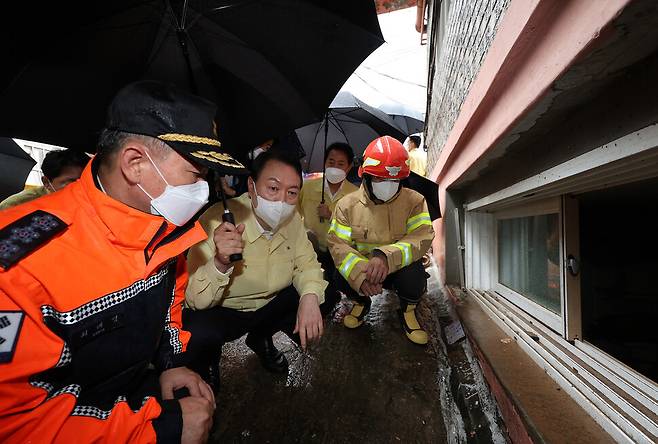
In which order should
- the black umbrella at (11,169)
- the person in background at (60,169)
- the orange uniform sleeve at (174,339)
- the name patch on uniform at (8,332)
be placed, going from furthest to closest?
the black umbrella at (11,169) < the person in background at (60,169) < the orange uniform sleeve at (174,339) < the name patch on uniform at (8,332)

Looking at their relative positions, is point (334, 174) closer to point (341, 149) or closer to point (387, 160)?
point (341, 149)

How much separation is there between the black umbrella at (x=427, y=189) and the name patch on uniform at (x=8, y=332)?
2.93 metres

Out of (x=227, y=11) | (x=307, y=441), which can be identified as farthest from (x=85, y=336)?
(x=227, y=11)

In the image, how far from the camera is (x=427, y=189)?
11.0 feet

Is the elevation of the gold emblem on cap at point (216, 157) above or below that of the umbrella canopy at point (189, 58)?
below

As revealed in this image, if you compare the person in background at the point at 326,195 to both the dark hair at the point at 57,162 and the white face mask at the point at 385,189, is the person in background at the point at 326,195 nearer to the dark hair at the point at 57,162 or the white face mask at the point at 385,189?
the white face mask at the point at 385,189

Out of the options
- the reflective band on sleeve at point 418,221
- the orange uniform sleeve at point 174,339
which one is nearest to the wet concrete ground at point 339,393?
the orange uniform sleeve at point 174,339

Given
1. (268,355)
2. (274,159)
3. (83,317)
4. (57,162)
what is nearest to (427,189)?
(274,159)

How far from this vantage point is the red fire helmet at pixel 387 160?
2359 mm

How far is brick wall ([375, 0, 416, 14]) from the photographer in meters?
12.9

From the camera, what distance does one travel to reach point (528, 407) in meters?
1.19

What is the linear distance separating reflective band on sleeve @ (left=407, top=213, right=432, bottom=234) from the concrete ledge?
0.93 metres

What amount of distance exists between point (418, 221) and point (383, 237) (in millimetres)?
310

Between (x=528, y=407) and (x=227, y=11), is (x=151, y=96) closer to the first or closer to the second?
(x=227, y=11)
